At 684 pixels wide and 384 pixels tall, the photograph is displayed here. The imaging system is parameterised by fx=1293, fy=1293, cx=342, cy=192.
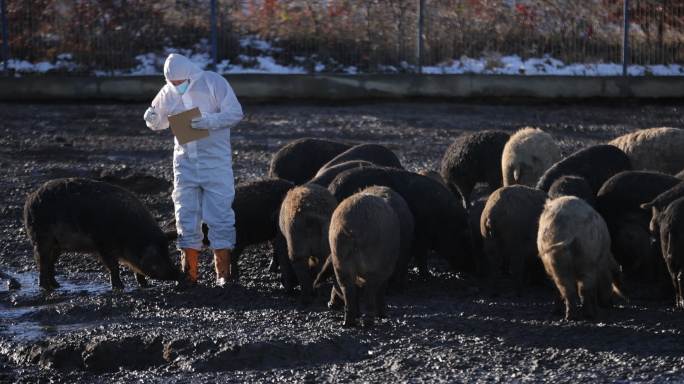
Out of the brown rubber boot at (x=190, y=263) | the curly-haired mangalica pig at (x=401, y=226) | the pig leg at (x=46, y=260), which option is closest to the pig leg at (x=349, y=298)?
the curly-haired mangalica pig at (x=401, y=226)

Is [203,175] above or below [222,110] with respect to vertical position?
below

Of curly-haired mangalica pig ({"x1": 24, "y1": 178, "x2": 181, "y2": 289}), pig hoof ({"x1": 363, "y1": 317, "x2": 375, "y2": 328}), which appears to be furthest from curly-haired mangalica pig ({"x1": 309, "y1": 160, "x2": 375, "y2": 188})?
pig hoof ({"x1": 363, "y1": 317, "x2": 375, "y2": 328})

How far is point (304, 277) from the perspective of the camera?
10594mm

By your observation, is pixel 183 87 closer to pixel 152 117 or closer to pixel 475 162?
pixel 152 117

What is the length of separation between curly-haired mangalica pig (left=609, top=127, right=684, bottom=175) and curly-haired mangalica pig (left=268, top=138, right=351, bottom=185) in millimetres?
3198

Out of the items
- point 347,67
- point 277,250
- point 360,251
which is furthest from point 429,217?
point 347,67

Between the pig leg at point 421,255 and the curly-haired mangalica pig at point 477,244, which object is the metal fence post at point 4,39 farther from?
the curly-haired mangalica pig at point 477,244

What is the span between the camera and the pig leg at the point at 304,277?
34.7 ft

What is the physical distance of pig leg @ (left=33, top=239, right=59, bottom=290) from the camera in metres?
11.5

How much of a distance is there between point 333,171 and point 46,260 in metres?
2.84

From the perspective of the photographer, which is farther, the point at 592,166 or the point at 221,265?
the point at 592,166

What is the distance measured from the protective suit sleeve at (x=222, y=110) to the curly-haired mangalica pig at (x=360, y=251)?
6.58 feet

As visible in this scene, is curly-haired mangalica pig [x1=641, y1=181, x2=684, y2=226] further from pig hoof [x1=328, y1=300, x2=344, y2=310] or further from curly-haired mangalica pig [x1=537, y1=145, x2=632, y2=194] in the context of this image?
pig hoof [x1=328, y1=300, x2=344, y2=310]

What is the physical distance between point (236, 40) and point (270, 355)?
14.8 metres
